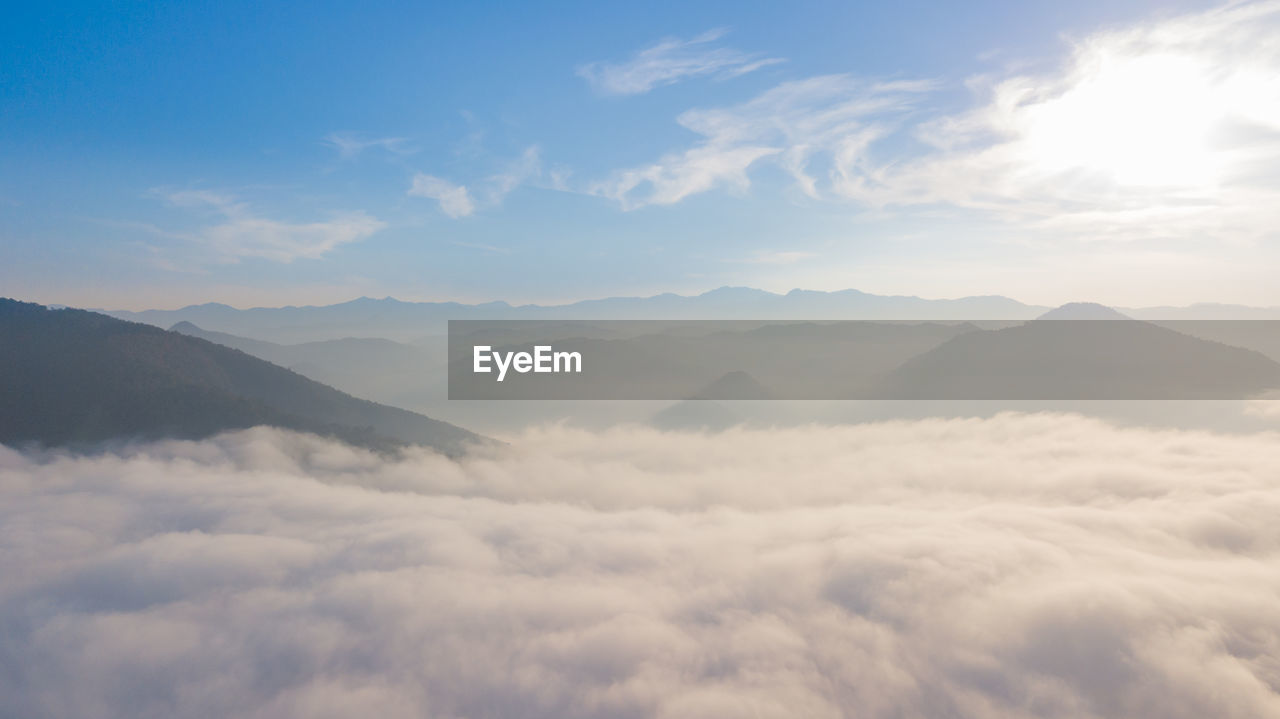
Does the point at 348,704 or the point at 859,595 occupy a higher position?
the point at 859,595

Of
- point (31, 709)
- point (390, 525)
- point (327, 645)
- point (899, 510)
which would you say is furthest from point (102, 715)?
point (899, 510)

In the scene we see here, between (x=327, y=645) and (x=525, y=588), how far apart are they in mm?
30386

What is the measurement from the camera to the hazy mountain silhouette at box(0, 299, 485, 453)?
144000 mm

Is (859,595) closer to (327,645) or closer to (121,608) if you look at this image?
(327,645)

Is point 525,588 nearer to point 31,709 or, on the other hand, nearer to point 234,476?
point 31,709

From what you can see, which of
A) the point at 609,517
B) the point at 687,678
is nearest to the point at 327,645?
the point at 687,678

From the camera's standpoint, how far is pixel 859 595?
93.8 metres

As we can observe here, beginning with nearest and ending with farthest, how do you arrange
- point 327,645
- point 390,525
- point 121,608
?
point 327,645 < point 121,608 < point 390,525

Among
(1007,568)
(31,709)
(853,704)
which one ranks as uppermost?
(1007,568)

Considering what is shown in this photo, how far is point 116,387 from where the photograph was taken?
152 meters

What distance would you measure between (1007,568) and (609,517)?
96654 millimetres

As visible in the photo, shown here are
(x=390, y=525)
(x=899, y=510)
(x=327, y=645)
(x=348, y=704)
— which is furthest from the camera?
(x=899, y=510)

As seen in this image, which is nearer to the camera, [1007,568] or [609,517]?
[1007,568]

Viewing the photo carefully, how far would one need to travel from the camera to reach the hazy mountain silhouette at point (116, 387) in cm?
14400
